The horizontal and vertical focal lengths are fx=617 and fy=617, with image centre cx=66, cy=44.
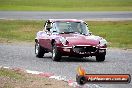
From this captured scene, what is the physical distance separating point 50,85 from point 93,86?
83 centimetres

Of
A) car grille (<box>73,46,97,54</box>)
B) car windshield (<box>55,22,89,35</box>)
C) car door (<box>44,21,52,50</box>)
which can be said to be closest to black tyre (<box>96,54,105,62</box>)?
car grille (<box>73,46,97,54</box>)

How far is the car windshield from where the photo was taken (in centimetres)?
2005

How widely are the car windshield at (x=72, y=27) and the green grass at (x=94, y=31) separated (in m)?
6.83

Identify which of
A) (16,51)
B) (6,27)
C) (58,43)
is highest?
(58,43)

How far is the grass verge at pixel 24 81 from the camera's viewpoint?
11.8 m

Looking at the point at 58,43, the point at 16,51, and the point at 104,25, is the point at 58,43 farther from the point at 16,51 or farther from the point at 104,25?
the point at 104,25

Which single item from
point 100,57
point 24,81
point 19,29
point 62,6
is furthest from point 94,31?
point 62,6

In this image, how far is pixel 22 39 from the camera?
1230 inches

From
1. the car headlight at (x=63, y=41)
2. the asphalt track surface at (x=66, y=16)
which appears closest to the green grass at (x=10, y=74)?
the car headlight at (x=63, y=41)

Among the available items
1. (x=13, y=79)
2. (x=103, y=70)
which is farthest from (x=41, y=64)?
(x=13, y=79)

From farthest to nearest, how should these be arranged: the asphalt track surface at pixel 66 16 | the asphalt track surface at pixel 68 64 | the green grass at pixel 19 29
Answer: the asphalt track surface at pixel 66 16, the green grass at pixel 19 29, the asphalt track surface at pixel 68 64

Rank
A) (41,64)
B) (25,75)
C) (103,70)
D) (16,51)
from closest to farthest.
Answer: (25,75)
(103,70)
(41,64)
(16,51)

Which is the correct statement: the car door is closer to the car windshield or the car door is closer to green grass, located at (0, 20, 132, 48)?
the car windshield

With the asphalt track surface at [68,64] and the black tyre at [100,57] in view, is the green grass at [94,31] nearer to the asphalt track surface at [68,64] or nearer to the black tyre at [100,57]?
the asphalt track surface at [68,64]
